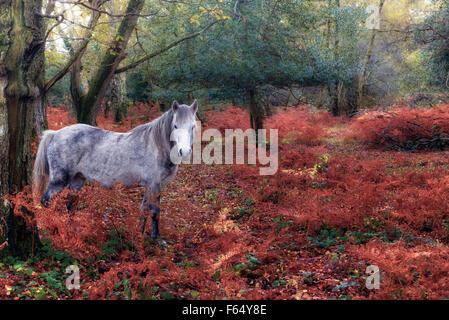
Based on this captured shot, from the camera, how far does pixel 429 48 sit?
11.6 meters

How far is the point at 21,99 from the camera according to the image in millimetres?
3520

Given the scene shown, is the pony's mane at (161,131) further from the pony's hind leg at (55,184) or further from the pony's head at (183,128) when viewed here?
the pony's hind leg at (55,184)

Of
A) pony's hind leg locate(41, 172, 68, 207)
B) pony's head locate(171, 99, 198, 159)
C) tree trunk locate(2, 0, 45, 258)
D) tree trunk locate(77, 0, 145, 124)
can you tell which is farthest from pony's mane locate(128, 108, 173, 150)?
tree trunk locate(77, 0, 145, 124)

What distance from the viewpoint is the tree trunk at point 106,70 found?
737 centimetres

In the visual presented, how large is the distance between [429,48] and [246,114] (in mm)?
7310

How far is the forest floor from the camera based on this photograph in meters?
3.12

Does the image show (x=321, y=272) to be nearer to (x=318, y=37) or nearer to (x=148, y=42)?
(x=318, y=37)

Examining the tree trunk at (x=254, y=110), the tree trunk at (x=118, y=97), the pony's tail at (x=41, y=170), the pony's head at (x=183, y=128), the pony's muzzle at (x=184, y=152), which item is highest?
the tree trunk at (x=118, y=97)

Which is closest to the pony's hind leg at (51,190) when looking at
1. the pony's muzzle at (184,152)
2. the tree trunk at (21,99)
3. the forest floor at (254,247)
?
the forest floor at (254,247)

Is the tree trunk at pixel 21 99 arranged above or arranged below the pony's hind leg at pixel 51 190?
above

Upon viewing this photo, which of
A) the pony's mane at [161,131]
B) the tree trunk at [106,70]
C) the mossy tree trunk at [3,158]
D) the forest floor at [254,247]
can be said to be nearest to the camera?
Result: the forest floor at [254,247]

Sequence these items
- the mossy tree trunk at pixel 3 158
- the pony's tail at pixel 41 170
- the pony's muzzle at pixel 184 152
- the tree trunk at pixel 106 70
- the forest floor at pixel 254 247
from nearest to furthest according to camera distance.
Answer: the forest floor at pixel 254 247 → the mossy tree trunk at pixel 3 158 → the pony's muzzle at pixel 184 152 → the pony's tail at pixel 41 170 → the tree trunk at pixel 106 70

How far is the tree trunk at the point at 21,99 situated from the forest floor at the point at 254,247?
0.20 m
